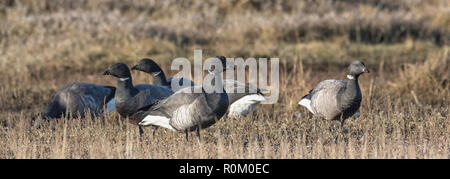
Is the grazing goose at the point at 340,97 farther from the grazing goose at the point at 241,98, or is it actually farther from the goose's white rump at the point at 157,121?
the goose's white rump at the point at 157,121

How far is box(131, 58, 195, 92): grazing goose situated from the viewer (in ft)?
34.8

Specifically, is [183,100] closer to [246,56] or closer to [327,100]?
[327,100]

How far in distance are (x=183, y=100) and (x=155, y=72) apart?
2540 millimetres

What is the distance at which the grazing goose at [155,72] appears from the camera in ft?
34.8

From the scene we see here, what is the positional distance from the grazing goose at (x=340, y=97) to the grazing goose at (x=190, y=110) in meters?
1.69

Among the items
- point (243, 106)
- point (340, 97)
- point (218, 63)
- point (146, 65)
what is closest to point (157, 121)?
point (218, 63)

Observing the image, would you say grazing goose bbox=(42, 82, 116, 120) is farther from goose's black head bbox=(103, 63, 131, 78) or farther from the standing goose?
goose's black head bbox=(103, 63, 131, 78)

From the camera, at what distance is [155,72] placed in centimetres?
1087

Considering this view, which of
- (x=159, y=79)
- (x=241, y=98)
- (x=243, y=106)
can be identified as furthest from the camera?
(x=159, y=79)

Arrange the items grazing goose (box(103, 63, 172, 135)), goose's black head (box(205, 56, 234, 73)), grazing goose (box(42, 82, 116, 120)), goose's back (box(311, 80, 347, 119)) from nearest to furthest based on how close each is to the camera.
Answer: goose's black head (box(205, 56, 234, 73)) < goose's back (box(311, 80, 347, 119)) < grazing goose (box(103, 63, 172, 135)) < grazing goose (box(42, 82, 116, 120))

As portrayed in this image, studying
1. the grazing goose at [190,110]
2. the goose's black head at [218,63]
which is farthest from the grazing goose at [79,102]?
the goose's black head at [218,63]

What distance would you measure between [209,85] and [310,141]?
1624mm

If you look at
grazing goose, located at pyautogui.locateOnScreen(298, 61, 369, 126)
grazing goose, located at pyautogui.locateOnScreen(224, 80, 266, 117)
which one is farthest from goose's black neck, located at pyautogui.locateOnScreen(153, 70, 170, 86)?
grazing goose, located at pyautogui.locateOnScreen(298, 61, 369, 126)

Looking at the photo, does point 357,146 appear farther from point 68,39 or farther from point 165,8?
point 165,8
